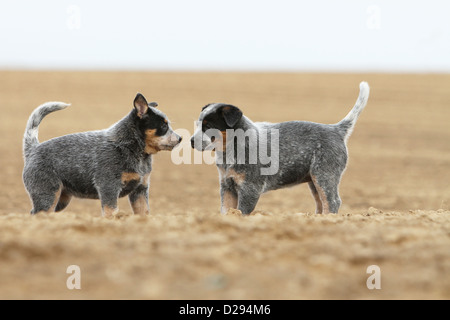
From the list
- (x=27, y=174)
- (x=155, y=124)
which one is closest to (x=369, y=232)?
(x=155, y=124)

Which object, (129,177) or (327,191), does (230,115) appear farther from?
(327,191)

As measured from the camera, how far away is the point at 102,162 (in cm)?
820

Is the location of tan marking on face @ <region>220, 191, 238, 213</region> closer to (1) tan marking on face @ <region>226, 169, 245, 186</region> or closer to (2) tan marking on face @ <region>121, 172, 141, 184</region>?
(1) tan marking on face @ <region>226, 169, 245, 186</region>

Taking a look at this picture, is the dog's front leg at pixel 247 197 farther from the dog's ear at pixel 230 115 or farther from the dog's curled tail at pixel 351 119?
the dog's curled tail at pixel 351 119

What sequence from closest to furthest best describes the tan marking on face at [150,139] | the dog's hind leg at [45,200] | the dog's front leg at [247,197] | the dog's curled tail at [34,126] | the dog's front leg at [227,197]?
the dog's hind leg at [45,200] < the dog's front leg at [247,197] < the tan marking on face at [150,139] < the dog's front leg at [227,197] < the dog's curled tail at [34,126]

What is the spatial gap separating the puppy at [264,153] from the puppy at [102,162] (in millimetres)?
635

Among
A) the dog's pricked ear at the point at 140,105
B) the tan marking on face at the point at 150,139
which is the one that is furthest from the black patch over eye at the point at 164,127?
the dog's pricked ear at the point at 140,105

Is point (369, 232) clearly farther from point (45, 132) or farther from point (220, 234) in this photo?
point (45, 132)

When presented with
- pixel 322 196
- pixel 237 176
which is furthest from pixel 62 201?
pixel 322 196

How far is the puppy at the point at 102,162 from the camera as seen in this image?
815 cm

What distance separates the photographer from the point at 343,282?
4.34m

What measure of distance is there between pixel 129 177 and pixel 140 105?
3.31 ft

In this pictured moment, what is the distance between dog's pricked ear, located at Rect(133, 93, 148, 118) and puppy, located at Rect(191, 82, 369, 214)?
0.78m
